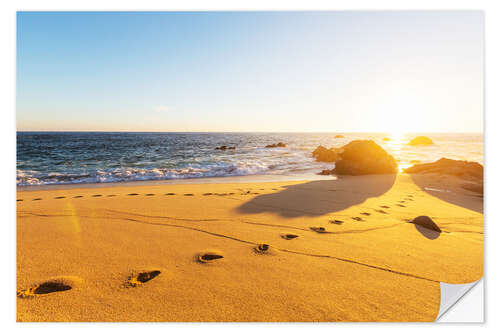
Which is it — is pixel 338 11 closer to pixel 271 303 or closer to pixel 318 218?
pixel 318 218

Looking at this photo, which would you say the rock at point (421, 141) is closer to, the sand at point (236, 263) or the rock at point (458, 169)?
the rock at point (458, 169)

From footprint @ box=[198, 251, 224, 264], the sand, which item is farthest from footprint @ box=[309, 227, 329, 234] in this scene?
footprint @ box=[198, 251, 224, 264]

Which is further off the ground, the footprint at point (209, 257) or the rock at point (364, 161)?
the rock at point (364, 161)

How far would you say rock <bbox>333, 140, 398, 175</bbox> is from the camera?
26.8 ft

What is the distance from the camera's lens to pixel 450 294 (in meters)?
1.75

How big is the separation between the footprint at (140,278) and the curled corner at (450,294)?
7.10 ft

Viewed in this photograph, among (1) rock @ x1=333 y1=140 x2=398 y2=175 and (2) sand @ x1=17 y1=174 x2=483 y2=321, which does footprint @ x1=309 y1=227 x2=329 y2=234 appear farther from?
(1) rock @ x1=333 y1=140 x2=398 y2=175

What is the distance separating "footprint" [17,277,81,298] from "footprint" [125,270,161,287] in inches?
15.4

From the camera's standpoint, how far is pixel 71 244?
2.17 meters

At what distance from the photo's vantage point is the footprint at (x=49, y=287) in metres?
1.58

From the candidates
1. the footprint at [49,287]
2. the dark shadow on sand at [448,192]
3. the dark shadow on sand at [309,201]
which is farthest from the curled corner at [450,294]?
the footprint at [49,287]

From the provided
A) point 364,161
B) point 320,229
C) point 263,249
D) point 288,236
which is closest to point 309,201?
point 320,229
